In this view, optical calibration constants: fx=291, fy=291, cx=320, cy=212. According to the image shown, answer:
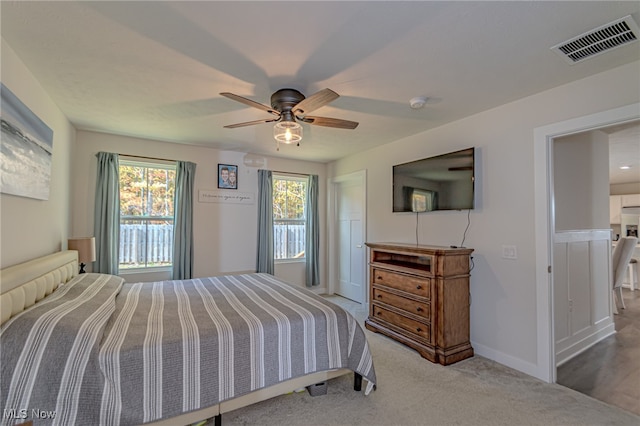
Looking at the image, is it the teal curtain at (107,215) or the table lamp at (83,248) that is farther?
the teal curtain at (107,215)

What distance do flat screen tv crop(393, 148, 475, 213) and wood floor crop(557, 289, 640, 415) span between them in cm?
173

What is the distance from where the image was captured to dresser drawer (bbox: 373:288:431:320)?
9.63ft

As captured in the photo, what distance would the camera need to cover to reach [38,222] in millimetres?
2404

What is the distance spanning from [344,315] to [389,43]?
1.92 metres

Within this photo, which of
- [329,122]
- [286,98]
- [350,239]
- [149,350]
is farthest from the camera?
[350,239]

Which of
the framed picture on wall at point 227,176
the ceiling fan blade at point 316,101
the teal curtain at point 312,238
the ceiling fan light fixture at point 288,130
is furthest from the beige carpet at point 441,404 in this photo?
the framed picture on wall at point 227,176

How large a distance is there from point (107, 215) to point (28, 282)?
204 centimetres

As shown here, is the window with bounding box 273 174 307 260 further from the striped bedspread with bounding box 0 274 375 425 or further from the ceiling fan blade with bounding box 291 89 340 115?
the ceiling fan blade with bounding box 291 89 340 115

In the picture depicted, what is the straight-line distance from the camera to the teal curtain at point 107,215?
3584 millimetres

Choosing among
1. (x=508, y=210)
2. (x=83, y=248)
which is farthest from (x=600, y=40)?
(x=83, y=248)

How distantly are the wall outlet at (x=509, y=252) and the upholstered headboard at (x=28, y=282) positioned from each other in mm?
3639

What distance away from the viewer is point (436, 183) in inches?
131

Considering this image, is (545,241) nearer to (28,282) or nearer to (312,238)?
(312,238)
